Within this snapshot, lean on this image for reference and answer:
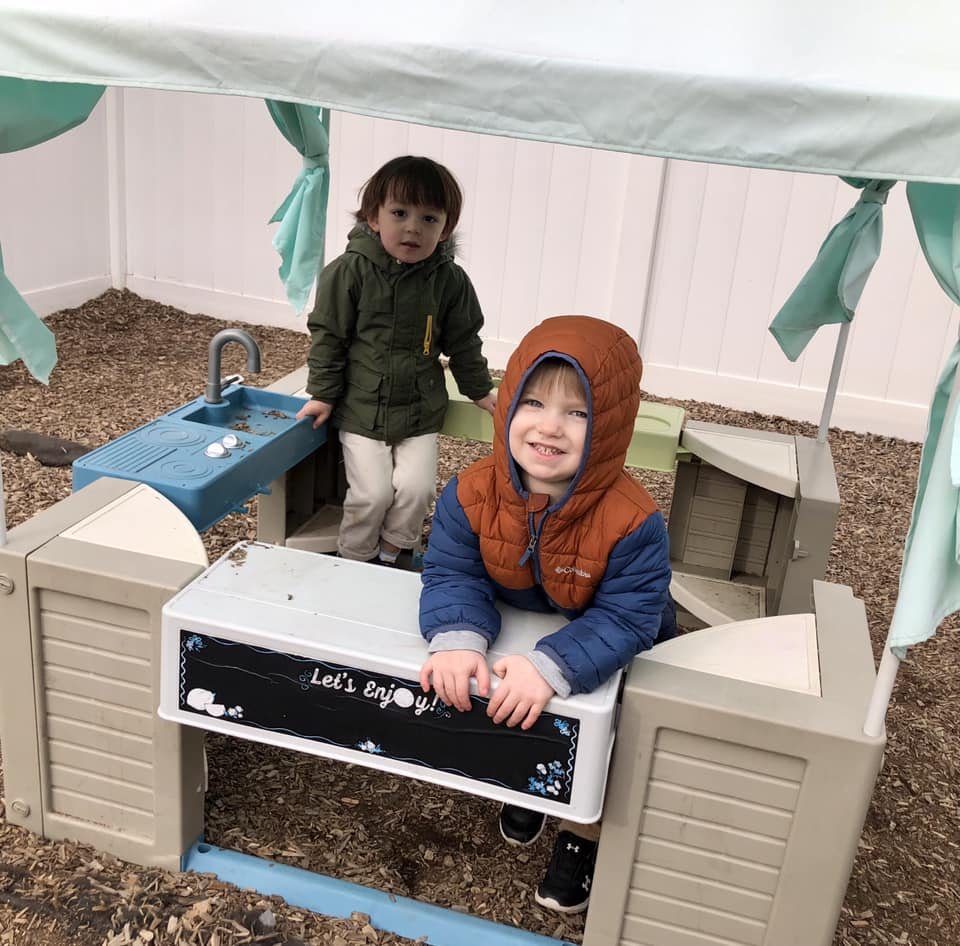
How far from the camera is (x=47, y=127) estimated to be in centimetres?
185

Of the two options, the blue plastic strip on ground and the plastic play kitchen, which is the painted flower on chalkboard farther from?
the blue plastic strip on ground

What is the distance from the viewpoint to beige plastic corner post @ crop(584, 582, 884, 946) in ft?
5.47

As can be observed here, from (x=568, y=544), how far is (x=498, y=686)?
308mm

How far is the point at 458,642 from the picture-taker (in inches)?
67.5

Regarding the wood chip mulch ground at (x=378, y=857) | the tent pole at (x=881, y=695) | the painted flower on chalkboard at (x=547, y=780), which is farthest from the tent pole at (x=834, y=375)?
the painted flower on chalkboard at (x=547, y=780)

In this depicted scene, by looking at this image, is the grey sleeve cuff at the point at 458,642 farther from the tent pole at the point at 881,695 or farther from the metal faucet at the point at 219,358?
the metal faucet at the point at 219,358

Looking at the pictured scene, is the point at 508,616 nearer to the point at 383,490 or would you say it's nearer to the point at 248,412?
the point at 383,490

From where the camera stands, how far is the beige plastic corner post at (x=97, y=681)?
1937 mm

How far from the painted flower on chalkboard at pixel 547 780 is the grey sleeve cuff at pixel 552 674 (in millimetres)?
131

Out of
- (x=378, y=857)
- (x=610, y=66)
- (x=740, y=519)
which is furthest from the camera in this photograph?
(x=740, y=519)

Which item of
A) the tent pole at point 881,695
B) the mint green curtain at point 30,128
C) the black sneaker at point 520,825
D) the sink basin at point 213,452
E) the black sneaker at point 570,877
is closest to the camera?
the tent pole at point 881,695

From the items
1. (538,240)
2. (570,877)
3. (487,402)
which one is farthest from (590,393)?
(538,240)

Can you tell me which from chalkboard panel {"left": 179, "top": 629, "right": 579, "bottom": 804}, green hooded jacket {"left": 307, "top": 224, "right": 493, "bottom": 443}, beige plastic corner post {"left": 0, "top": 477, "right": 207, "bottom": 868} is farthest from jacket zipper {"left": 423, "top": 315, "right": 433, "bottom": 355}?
chalkboard panel {"left": 179, "top": 629, "right": 579, "bottom": 804}

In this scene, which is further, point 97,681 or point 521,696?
point 97,681
